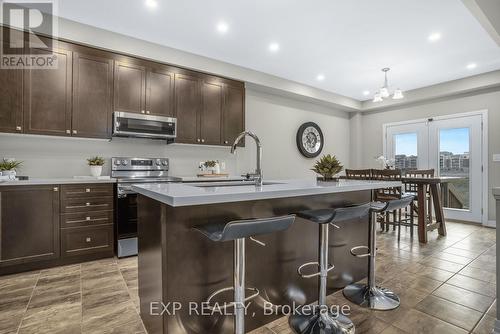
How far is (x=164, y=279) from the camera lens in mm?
1347

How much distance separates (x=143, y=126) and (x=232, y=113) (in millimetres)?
1481

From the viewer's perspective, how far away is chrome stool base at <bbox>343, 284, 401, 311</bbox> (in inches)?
78.2

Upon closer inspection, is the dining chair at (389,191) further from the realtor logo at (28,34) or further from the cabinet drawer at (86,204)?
the realtor logo at (28,34)

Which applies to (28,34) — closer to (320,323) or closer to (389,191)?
(320,323)

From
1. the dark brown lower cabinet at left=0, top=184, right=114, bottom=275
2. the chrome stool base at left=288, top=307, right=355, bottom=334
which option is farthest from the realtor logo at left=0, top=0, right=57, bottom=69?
the chrome stool base at left=288, top=307, right=355, bottom=334

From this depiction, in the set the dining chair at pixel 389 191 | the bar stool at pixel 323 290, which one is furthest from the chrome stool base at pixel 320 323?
the dining chair at pixel 389 191

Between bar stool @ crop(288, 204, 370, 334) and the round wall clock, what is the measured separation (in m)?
3.87

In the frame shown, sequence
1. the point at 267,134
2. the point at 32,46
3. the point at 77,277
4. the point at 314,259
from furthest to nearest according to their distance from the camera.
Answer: the point at 267,134
the point at 32,46
the point at 77,277
the point at 314,259

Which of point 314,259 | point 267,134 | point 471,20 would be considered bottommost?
point 314,259

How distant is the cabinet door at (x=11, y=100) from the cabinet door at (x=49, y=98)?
5 cm

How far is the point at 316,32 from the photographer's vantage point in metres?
3.27

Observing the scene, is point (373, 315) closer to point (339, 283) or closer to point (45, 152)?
point (339, 283)

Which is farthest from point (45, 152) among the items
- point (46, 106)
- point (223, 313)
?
point (223, 313)

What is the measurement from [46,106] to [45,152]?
0.61 metres
